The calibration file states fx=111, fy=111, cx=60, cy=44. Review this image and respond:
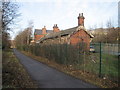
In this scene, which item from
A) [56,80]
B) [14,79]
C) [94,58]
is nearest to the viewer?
[14,79]

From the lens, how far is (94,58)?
749 centimetres

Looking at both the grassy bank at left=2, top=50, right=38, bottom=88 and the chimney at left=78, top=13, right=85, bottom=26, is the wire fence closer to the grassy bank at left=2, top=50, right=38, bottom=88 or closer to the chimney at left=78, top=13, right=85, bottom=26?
the grassy bank at left=2, top=50, right=38, bottom=88

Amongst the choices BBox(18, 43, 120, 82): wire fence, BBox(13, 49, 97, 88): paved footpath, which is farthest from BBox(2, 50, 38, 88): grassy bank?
BBox(18, 43, 120, 82): wire fence

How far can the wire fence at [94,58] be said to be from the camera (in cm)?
Answer: 640

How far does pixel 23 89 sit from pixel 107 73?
475 cm

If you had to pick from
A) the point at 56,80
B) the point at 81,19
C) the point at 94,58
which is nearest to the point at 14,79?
the point at 56,80

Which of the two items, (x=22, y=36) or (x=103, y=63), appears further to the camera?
(x=22, y=36)

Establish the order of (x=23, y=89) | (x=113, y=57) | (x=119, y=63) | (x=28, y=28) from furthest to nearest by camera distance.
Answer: (x=28, y=28)
(x=113, y=57)
(x=119, y=63)
(x=23, y=89)

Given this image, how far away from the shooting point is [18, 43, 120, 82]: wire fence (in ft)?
21.0

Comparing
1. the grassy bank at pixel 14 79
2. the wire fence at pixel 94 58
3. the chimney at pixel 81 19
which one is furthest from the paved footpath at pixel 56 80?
the chimney at pixel 81 19

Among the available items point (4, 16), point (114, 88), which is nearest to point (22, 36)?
point (4, 16)

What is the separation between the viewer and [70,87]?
17.3ft

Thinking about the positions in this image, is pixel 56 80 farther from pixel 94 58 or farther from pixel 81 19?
pixel 81 19

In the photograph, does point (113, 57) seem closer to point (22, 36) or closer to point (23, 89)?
point (23, 89)
